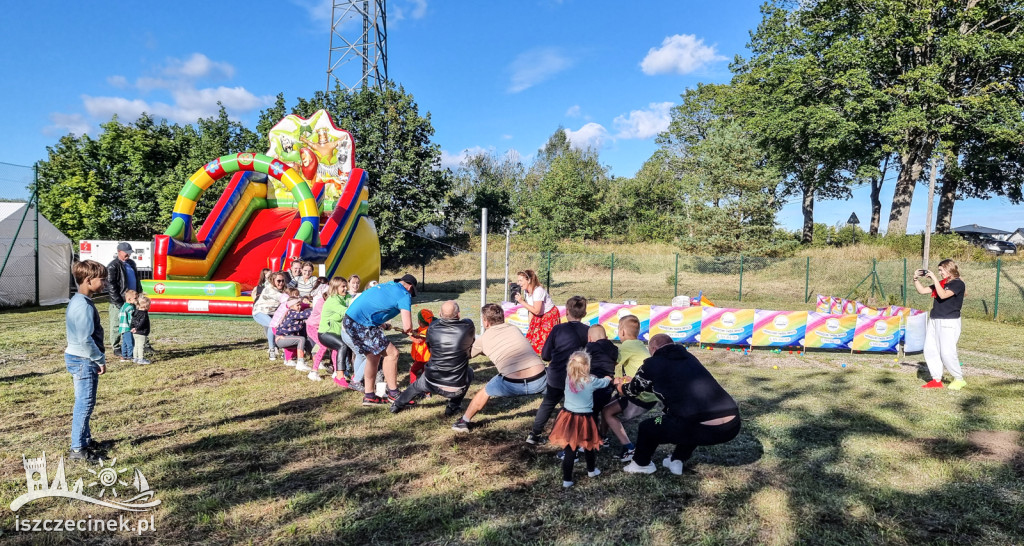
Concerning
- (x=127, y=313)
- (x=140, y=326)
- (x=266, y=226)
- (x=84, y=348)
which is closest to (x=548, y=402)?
(x=84, y=348)

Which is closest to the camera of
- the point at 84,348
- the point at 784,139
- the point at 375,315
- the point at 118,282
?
the point at 84,348

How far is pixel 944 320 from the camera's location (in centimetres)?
694

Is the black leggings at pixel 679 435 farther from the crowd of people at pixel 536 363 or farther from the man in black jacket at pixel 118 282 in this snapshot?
the man in black jacket at pixel 118 282

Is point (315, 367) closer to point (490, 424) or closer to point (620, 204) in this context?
point (490, 424)

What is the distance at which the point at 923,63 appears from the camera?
2497cm

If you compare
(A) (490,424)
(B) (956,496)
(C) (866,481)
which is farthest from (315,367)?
(B) (956,496)

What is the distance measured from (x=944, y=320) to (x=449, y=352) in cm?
643

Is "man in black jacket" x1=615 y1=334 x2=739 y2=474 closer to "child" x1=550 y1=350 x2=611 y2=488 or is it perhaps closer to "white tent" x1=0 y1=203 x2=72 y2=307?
"child" x1=550 y1=350 x2=611 y2=488

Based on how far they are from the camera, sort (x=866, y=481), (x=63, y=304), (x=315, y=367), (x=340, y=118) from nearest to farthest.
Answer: (x=866, y=481) → (x=315, y=367) → (x=63, y=304) → (x=340, y=118)

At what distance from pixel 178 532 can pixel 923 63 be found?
32.3 meters

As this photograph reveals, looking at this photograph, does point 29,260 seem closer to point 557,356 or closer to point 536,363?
point 536,363

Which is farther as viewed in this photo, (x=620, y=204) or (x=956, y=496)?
(x=620, y=204)

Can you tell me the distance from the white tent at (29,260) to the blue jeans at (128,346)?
911 centimetres

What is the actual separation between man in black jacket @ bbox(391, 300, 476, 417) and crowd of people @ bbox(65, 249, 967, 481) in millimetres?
11
